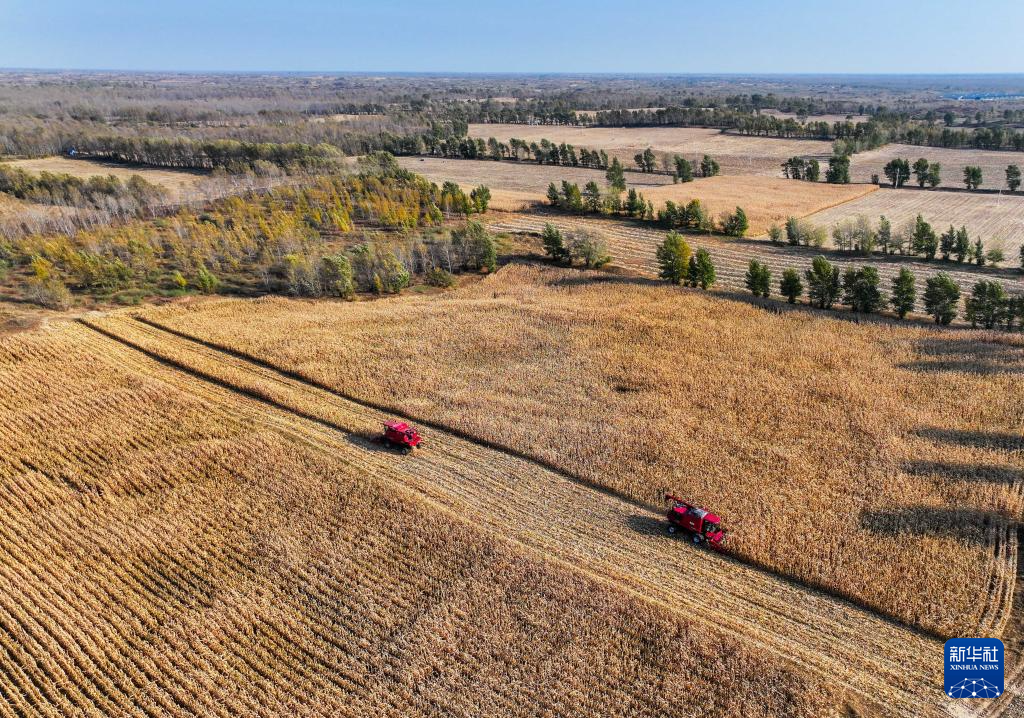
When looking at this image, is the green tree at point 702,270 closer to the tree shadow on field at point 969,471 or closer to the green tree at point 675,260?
the green tree at point 675,260

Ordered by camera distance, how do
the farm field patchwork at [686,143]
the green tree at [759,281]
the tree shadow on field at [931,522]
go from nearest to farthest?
the tree shadow on field at [931,522]
the green tree at [759,281]
the farm field patchwork at [686,143]

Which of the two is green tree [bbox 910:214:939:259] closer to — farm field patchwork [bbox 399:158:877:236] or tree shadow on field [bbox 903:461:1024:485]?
farm field patchwork [bbox 399:158:877:236]

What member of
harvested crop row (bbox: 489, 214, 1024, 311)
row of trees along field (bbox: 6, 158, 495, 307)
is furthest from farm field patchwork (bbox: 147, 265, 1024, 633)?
harvested crop row (bbox: 489, 214, 1024, 311)

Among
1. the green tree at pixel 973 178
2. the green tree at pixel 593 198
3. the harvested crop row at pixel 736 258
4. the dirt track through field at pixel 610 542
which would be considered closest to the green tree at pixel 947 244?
the harvested crop row at pixel 736 258

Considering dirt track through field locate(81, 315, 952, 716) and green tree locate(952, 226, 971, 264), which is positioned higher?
green tree locate(952, 226, 971, 264)

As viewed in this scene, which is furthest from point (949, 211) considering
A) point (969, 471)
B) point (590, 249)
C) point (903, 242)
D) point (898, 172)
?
point (969, 471)

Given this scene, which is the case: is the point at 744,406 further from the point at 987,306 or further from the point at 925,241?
the point at 925,241
